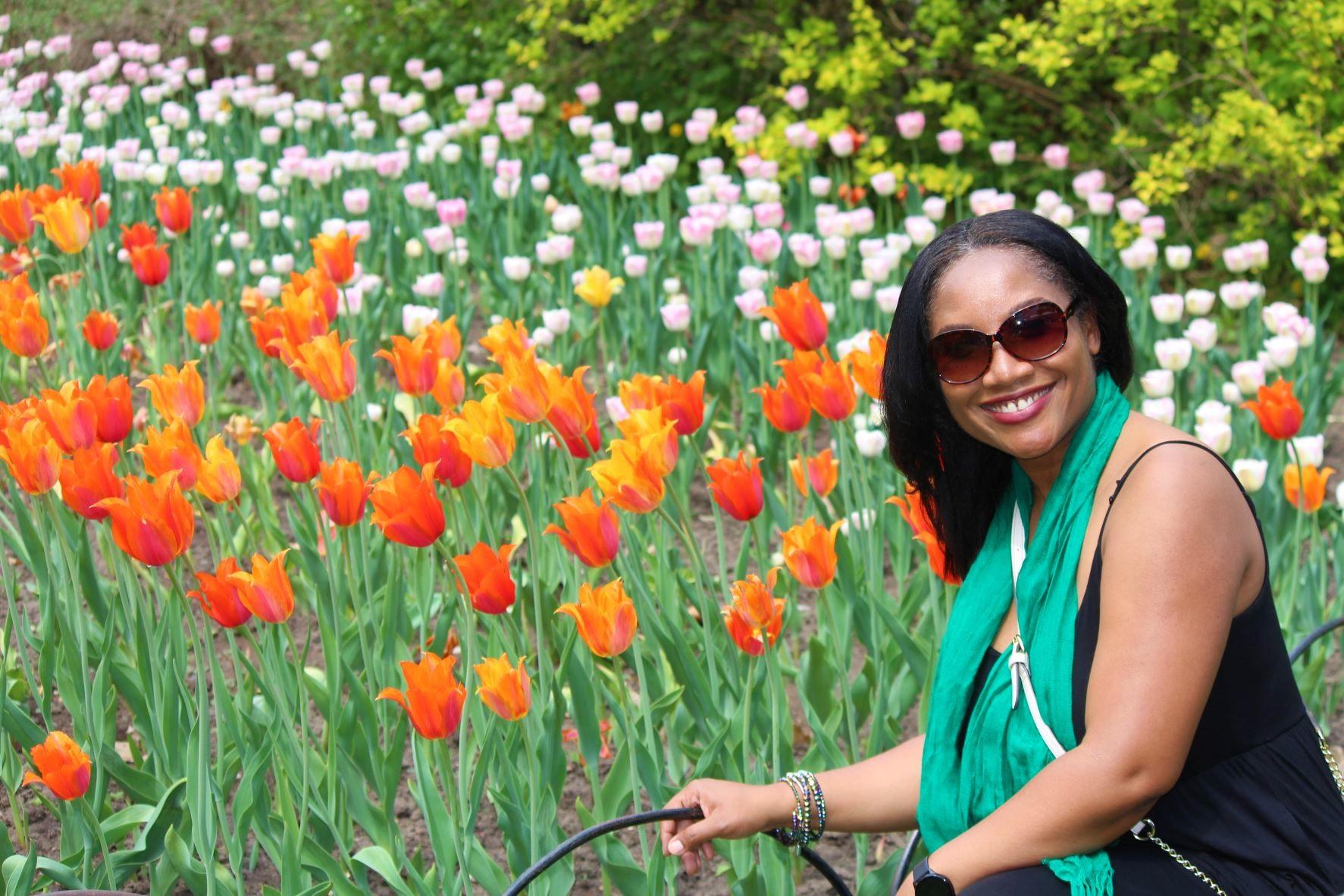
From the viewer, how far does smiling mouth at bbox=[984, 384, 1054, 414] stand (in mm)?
1791

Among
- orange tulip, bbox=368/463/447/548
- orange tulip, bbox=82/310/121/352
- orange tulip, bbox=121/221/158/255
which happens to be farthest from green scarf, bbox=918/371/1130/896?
orange tulip, bbox=121/221/158/255

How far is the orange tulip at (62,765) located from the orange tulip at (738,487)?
3.21 feet

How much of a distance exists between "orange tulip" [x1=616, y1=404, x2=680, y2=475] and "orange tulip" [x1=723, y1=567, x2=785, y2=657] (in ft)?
0.67

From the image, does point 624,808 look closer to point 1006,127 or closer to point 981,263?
point 981,263

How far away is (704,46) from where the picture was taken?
275 inches

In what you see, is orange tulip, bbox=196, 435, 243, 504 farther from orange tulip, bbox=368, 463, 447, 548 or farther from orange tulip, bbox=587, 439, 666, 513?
orange tulip, bbox=587, 439, 666, 513

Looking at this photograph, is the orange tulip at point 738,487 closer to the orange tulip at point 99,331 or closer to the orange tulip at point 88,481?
the orange tulip at point 88,481

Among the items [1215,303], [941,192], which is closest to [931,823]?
[1215,303]

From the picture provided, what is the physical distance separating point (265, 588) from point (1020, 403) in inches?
41.2

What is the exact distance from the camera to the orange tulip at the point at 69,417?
2.47m

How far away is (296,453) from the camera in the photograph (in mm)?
2580

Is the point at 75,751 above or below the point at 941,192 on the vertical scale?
above

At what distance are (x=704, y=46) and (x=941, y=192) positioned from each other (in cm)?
137

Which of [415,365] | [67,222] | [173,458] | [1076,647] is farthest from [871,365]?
[67,222]
